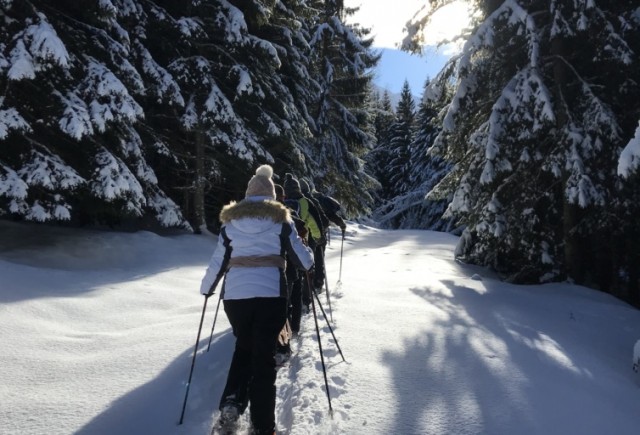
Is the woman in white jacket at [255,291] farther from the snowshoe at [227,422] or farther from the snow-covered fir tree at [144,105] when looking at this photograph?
the snow-covered fir tree at [144,105]

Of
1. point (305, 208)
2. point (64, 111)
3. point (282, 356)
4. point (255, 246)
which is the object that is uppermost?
point (64, 111)

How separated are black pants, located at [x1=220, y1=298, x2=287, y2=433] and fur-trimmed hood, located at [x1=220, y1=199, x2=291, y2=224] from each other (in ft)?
2.01

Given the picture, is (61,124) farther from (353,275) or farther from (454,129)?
(454,129)

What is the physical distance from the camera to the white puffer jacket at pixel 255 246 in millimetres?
3508

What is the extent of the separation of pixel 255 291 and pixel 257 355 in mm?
458

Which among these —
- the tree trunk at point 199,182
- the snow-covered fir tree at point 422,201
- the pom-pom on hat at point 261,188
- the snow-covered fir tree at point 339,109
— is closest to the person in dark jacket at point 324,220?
the pom-pom on hat at point 261,188

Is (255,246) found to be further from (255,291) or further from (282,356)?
(282,356)

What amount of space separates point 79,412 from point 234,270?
5.59 feet

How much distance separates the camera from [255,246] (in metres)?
3.60

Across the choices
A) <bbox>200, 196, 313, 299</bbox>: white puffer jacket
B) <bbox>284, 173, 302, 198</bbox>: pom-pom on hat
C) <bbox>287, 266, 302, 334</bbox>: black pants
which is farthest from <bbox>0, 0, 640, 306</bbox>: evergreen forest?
<bbox>200, 196, 313, 299</bbox>: white puffer jacket

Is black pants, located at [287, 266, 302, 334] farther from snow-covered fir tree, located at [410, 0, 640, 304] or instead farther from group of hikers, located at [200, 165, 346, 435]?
snow-covered fir tree, located at [410, 0, 640, 304]

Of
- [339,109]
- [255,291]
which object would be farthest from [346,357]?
[339,109]

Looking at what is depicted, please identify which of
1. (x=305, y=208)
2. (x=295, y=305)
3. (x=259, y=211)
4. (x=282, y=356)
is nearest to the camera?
(x=259, y=211)

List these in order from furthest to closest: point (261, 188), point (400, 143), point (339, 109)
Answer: point (400, 143) → point (339, 109) → point (261, 188)
